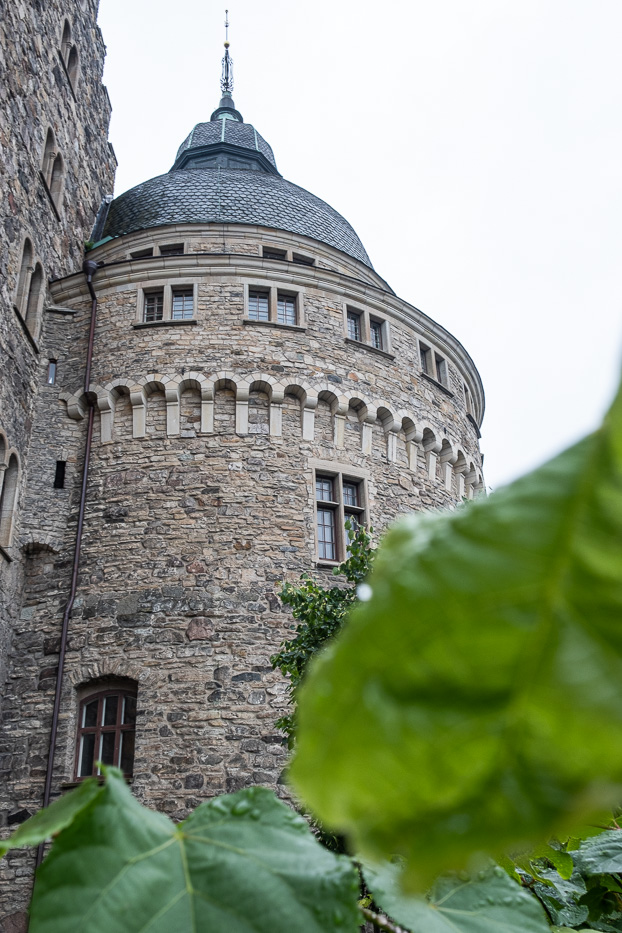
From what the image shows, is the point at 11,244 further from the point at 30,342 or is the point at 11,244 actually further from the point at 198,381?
the point at 198,381

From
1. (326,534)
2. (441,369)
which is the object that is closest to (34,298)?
(326,534)

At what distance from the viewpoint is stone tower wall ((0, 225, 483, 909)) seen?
8.66 meters

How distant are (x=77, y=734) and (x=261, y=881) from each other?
363 inches

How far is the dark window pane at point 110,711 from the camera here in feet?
29.0

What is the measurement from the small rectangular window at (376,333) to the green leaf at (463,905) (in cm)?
1159

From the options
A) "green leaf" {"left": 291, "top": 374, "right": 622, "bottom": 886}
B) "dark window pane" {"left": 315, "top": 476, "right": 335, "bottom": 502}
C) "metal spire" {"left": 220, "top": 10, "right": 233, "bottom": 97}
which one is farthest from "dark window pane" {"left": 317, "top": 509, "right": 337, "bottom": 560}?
"metal spire" {"left": 220, "top": 10, "right": 233, "bottom": 97}

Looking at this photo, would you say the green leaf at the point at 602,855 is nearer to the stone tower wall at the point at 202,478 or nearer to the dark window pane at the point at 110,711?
the stone tower wall at the point at 202,478

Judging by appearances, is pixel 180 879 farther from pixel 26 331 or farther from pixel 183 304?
pixel 183 304

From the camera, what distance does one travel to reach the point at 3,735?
28.8ft

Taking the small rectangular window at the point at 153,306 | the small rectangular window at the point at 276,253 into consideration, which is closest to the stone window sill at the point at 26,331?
the small rectangular window at the point at 153,306

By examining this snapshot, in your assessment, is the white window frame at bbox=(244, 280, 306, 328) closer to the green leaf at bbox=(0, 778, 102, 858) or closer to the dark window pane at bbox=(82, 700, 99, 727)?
the dark window pane at bbox=(82, 700, 99, 727)

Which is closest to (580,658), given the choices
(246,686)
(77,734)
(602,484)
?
(602,484)

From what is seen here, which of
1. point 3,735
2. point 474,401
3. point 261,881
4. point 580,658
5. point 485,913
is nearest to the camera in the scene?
point 580,658

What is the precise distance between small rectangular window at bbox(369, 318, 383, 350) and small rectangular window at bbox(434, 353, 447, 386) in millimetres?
1253
